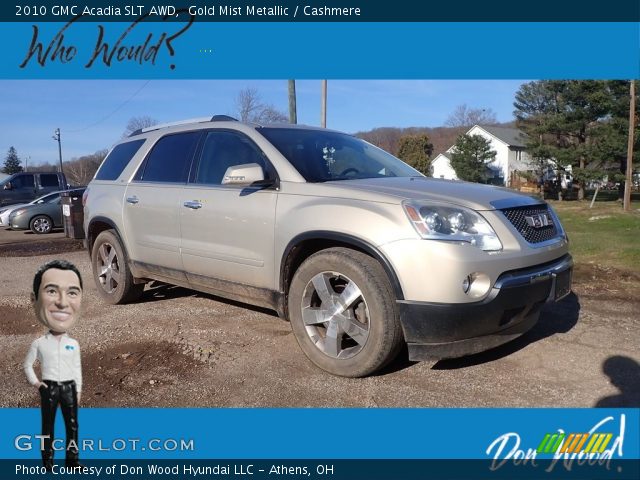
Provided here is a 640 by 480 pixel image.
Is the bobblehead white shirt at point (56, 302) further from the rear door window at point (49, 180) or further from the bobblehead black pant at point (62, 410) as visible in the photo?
the rear door window at point (49, 180)

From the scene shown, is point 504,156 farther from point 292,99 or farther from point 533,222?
point 533,222

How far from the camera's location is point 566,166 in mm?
34500

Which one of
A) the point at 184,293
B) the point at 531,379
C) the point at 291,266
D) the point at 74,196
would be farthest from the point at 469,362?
the point at 74,196

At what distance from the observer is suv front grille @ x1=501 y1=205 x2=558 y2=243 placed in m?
3.39

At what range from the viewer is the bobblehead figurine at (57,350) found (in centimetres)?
167

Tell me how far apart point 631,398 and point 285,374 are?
2.27 m

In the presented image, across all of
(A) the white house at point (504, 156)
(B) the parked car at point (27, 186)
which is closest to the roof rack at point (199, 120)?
(B) the parked car at point (27, 186)

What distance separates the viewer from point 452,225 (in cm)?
314

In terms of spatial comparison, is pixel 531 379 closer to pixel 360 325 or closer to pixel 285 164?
pixel 360 325

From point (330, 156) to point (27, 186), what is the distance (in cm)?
1942

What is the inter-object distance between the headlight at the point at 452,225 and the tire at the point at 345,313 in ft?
1.37

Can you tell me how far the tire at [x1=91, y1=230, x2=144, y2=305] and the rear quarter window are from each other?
0.68 m

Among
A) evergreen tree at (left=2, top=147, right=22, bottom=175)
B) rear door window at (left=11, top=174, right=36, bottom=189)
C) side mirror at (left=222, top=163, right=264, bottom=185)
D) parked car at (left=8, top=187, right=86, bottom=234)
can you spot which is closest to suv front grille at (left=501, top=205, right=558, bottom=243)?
side mirror at (left=222, top=163, right=264, bottom=185)

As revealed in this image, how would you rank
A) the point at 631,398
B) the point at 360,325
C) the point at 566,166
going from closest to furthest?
the point at 631,398
the point at 360,325
the point at 566,166
